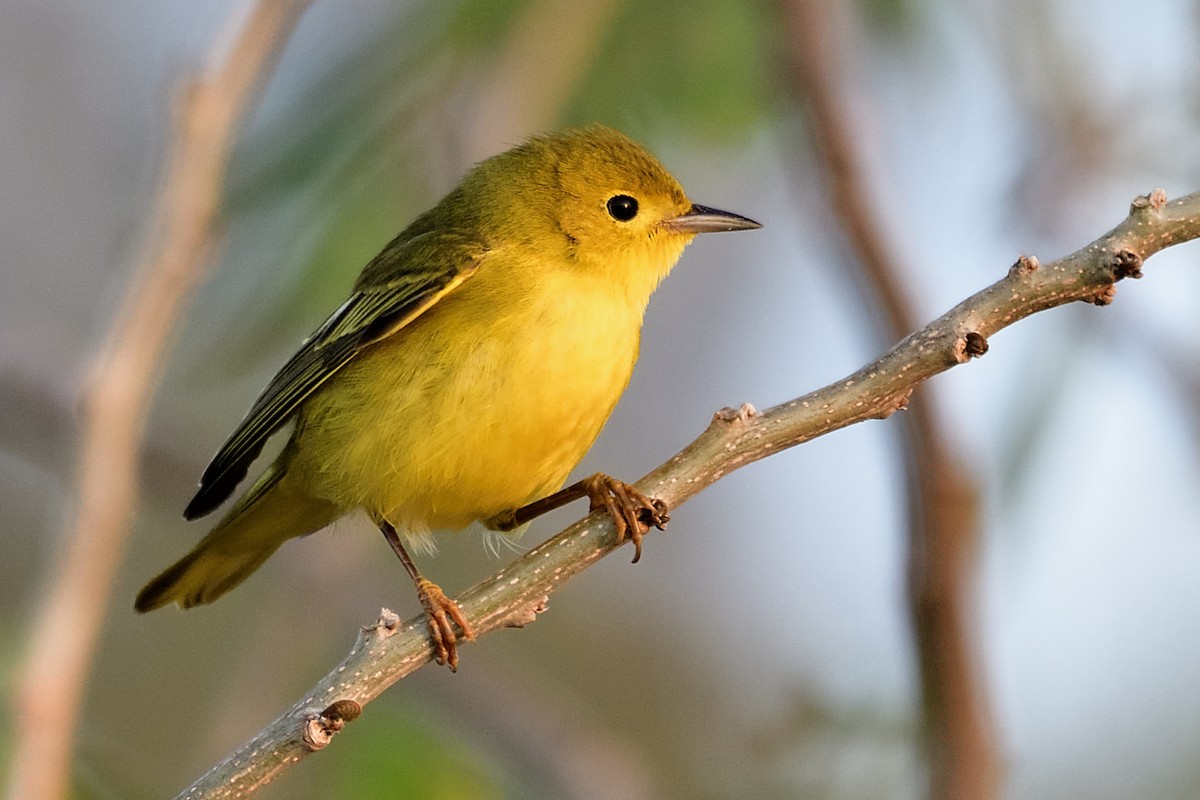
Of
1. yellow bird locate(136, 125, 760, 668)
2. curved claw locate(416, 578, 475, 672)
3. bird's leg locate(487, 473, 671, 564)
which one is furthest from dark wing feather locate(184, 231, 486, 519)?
curved claw locate(416, 578, 475, 672)

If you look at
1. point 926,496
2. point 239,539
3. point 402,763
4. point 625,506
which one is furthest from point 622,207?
point 402,763

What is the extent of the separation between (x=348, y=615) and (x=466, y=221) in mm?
1950

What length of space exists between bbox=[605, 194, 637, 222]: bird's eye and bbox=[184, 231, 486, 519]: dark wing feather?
431 mm

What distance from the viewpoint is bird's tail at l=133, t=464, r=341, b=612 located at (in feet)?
13.4

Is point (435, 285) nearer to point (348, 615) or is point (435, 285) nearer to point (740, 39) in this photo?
point (740, 39)

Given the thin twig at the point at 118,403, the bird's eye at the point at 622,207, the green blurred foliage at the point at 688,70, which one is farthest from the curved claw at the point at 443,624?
the green blurred foliage at the point at 688,70

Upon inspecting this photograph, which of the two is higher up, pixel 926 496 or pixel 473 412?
pixel 473 412

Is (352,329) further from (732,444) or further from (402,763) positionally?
(732,444)

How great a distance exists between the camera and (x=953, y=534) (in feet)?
12.1

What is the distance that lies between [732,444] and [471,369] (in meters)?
1.03

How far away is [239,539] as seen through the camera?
418 cm

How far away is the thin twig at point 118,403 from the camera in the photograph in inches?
92.2

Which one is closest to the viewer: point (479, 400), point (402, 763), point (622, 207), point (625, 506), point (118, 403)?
point (118, 403)

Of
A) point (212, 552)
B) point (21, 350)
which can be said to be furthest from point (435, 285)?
point (21, 350)
